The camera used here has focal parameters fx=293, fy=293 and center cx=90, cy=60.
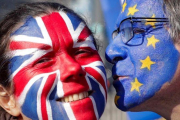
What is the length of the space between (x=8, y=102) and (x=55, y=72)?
0.51 metres

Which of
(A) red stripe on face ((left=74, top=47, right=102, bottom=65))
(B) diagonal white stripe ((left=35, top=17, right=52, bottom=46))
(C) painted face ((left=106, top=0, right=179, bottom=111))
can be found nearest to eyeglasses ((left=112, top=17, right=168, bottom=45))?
(C) painted face ((left=106, top=0, right=179, bottom=111))

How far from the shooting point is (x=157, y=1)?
95.4 inches

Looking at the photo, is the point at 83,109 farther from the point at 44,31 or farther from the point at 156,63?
the point at 156,63

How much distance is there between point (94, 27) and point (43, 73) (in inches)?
42.7

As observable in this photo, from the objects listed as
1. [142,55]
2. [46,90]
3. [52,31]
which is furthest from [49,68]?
[142,55]

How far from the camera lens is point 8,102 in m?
2.28

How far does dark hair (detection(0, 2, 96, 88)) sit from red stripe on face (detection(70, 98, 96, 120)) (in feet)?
1.76

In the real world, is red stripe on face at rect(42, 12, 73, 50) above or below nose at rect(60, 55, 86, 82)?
above

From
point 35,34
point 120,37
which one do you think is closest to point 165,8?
point 120,37

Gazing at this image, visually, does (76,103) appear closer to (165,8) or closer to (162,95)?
(162,95)

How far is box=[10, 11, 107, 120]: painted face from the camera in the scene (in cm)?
203

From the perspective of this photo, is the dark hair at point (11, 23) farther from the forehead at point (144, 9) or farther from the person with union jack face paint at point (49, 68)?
the forehead at point (144, 9)

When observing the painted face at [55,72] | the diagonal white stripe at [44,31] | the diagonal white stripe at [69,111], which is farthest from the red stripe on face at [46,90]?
the diagonal white stripe at [44,31]

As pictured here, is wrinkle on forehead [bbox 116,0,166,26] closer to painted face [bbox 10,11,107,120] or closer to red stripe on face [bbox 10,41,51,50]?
painted face [bbox 10,11,107,120]
